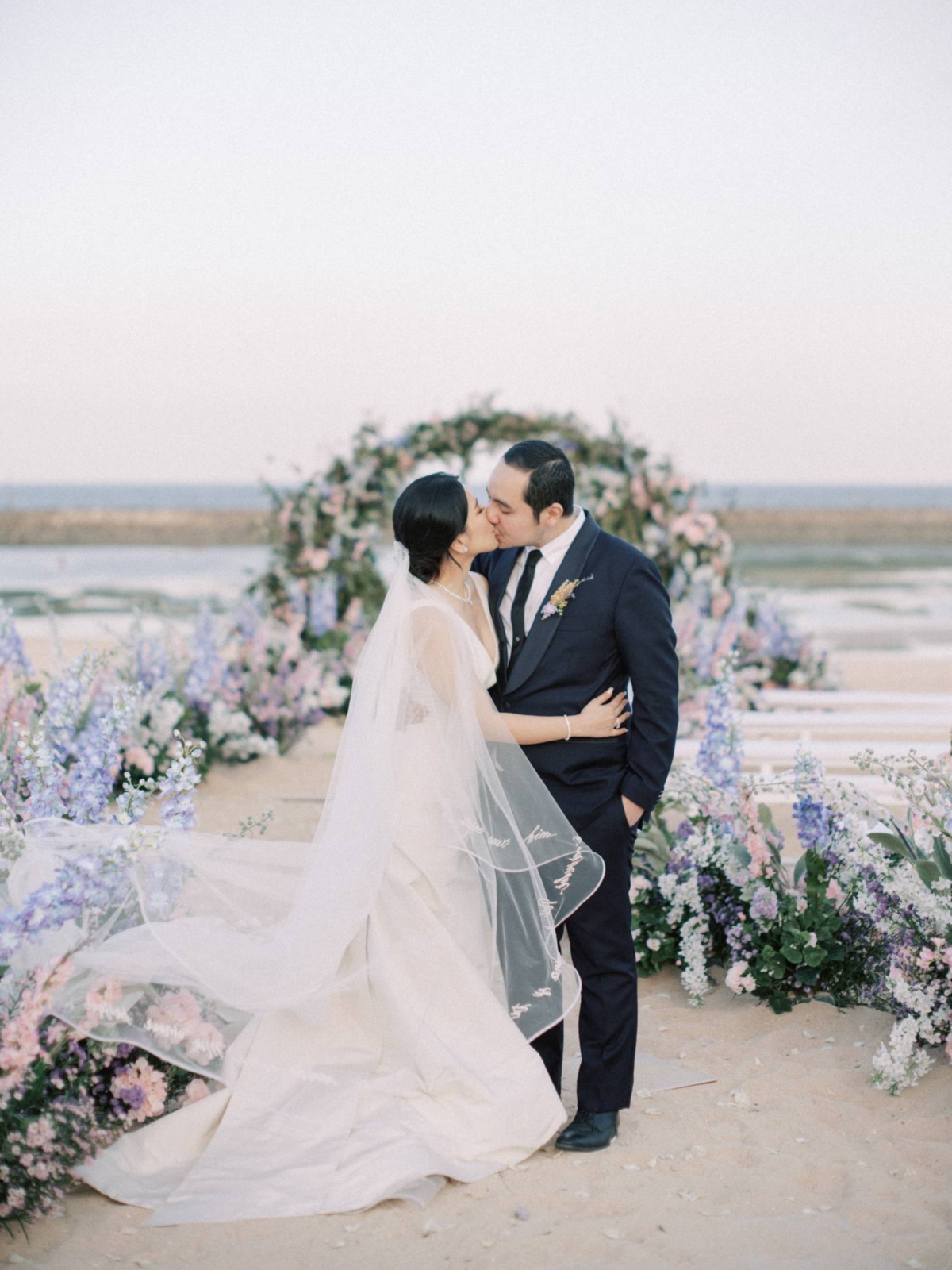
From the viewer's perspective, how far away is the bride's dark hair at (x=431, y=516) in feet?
11.5

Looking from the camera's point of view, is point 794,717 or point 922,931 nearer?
point 922,931

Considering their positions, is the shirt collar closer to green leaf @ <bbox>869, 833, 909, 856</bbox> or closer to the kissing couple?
the kissing couple

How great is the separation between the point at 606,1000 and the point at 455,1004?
0.49 metres

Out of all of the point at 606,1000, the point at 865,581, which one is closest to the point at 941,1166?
the point at 606,1000

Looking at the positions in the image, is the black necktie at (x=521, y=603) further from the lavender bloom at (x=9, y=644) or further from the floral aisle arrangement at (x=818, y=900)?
the lavender bloom at (x=9, y=644)

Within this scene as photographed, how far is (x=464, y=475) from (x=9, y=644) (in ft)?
13.4

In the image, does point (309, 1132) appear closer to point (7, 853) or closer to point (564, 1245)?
point (564, 1245)

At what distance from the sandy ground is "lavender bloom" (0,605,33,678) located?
341 cm

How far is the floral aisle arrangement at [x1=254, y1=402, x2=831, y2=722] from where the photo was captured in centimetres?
893

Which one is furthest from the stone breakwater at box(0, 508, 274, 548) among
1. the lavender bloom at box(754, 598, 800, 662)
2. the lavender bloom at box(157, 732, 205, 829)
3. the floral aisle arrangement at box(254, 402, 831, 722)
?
the lavender bloom at box(157, 732, 205, 829)

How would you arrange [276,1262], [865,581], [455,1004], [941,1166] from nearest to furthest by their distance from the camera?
[276,1262] → [941,1166] → [455,1004] → [865,581]

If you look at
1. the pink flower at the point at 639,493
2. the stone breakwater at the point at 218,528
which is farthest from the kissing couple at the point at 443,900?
the stone breakwater at the point at 218,528

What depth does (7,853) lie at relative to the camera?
3283 mm

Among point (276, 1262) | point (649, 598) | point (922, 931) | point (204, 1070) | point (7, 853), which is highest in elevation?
point (649, 598)
